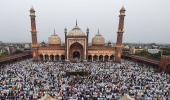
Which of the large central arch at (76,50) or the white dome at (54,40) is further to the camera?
the white dome at (54,40)

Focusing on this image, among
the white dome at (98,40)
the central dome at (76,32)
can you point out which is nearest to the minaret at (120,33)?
the white dome at (98,40)

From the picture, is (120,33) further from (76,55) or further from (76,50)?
(76,55)

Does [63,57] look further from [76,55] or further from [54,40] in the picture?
[54,40]

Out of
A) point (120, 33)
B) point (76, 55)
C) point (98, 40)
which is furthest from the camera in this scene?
point (98, 40)

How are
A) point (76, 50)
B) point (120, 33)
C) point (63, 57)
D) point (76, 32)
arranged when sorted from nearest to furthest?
point (120, 33), point (76, 32), point (76, 50), point (63, 57)

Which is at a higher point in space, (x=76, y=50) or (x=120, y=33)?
(x=120, y=33)

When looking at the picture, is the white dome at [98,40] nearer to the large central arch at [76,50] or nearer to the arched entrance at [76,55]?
the arched entrance at [76,55]

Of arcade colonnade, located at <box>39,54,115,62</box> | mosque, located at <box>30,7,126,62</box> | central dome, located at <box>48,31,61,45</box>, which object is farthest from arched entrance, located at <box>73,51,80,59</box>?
central dome, located at <box>48,31,61,45</box>

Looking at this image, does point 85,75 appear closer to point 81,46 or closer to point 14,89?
point 14,89

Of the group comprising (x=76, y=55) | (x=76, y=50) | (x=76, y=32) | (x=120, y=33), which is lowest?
(x=76, y=55)

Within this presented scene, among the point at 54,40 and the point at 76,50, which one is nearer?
the point at 76,50

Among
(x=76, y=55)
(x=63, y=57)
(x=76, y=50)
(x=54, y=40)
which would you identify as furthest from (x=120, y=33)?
(x=54, y=40)
